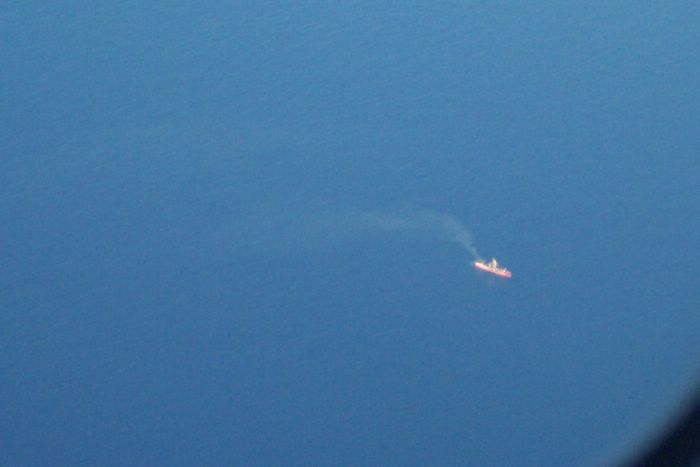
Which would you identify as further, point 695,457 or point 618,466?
point 618,466

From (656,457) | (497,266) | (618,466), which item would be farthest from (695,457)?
(497,266)

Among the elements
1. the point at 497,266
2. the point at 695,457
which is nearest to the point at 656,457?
the point at 695,457

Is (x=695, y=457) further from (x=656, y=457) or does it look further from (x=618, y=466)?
(x=618, y=466)

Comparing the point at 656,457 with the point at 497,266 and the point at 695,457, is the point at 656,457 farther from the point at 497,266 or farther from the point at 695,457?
the point at 497,266

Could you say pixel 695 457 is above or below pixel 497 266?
below

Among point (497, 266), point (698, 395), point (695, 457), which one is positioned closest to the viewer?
point (695, 457)

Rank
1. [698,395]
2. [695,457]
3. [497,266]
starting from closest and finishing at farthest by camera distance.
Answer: [695,457] → [698,395] → [497,266]

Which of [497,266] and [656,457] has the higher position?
[497,266]

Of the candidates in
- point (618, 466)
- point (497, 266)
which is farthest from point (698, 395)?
point (497, 266)
